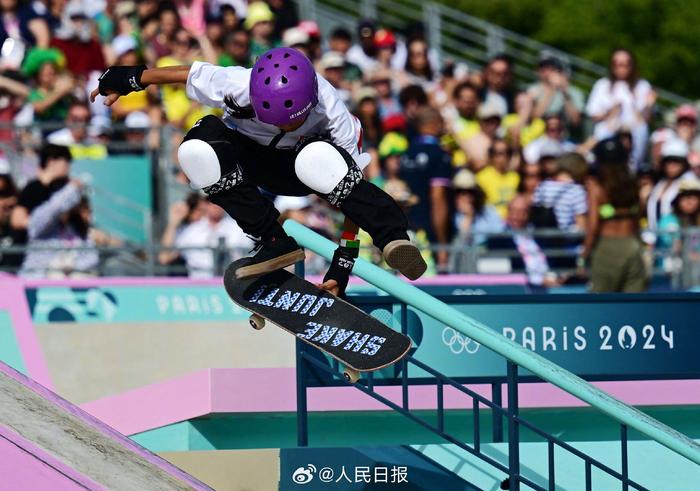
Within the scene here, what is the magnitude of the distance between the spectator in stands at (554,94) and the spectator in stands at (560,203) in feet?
8.19

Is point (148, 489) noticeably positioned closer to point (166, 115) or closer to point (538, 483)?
point (538, 483)

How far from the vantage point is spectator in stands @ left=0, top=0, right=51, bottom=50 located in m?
13.9

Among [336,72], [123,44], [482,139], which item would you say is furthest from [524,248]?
[123,44]

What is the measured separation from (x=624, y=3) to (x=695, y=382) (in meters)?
25.1

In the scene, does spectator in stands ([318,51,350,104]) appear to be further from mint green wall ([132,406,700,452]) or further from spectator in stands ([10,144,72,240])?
mint green wall ([132,406,700,452])

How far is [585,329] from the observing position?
6.66m

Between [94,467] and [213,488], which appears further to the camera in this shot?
[213,488]

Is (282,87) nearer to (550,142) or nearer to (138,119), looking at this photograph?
(138,119)

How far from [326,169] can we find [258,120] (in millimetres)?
384

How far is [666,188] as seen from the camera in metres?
13.4

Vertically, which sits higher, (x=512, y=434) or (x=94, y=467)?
(x=512, y=434)

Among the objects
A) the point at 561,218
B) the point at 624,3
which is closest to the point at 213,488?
the point at 561,218

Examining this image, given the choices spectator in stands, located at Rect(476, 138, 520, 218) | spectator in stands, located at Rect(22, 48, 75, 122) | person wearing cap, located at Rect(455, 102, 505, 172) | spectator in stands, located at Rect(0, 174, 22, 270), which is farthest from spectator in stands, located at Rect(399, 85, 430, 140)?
spectator in stands, located at Rect(0, 174, 22, 270)

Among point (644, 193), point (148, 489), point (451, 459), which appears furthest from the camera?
point (644, 193)
